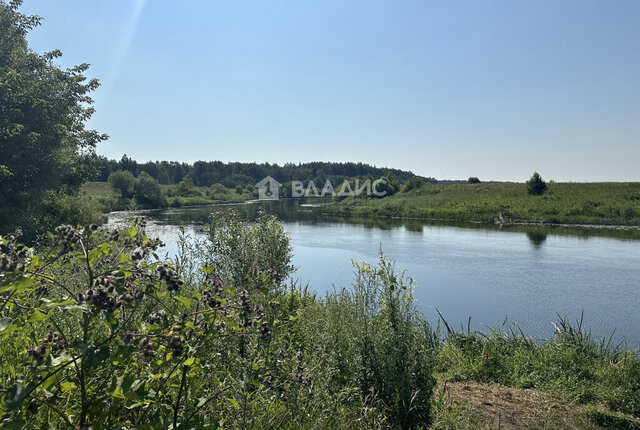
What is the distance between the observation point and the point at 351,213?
47688mm

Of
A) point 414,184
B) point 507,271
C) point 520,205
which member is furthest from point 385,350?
point 414,184

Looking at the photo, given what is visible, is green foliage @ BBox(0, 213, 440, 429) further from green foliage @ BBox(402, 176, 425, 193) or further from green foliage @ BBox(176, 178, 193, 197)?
green foliage @ BBox(176, 178, 193, 197)

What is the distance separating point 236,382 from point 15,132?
54.0ft

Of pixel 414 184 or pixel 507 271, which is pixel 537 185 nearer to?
pixel 414 184

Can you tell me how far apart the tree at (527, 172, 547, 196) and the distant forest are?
69044 mm

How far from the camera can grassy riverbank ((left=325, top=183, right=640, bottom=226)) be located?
103 feet

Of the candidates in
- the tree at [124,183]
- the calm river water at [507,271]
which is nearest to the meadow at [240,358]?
the calm river water at [507,271]

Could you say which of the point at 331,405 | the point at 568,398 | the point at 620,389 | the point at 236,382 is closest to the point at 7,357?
the point at 236,382

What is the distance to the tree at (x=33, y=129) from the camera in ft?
48.4

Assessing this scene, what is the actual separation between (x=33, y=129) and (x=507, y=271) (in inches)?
877

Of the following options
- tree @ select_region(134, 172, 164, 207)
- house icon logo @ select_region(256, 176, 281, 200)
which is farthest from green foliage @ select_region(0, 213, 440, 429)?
house icon logo @ select_region(256, 176, 281, 200)

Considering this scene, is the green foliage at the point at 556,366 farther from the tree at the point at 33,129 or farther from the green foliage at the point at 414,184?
the green foliage at the point at 414,184

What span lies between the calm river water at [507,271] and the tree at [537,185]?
11216mm

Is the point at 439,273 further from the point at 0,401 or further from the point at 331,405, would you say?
the point at 0,401
